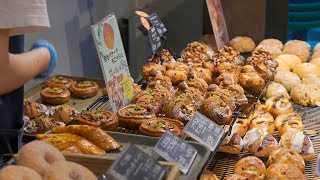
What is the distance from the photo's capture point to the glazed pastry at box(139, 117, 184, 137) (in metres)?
2.05

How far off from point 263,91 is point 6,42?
174 cm

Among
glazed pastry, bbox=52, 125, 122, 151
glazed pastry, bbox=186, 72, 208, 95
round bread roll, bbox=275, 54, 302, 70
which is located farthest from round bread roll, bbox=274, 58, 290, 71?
glazed pastry, bbox=52, 125, 122, 151

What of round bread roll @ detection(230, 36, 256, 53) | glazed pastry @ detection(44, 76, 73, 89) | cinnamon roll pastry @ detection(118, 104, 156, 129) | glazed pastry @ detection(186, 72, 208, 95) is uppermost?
cinnamon roll pastry @ detection(118, 104, 156, 129)

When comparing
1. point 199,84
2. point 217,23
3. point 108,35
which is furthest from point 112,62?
point 217,23

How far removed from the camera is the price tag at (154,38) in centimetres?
311

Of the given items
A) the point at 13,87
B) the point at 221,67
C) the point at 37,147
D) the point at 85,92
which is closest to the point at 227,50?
the point at 221,67

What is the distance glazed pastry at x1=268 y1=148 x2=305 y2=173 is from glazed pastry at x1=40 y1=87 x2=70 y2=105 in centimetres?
124

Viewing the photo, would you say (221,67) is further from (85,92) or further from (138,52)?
(138,52)

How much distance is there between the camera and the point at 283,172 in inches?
86.6

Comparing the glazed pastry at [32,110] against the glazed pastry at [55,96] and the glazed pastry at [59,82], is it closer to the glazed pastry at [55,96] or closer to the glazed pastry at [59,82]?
the glazed pastry at [55,96]

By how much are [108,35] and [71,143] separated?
0.83 metres

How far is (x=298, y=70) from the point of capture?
3.45m

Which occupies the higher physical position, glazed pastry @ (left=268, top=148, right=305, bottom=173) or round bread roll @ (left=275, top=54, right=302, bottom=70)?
glazed pastry @ (left=268, top=148, right=305, bottom=173)

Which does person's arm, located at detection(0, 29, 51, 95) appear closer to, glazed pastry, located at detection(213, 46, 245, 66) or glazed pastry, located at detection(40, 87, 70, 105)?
glazed pastry, located at detection(40, 87, 70, 105)
